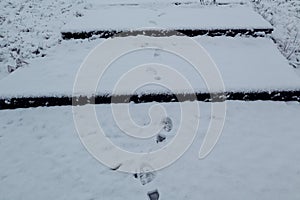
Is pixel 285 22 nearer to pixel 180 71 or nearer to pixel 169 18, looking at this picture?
pixel 169 18

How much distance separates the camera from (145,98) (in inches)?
142

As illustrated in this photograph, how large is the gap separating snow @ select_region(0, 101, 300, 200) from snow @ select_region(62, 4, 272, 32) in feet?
5.78

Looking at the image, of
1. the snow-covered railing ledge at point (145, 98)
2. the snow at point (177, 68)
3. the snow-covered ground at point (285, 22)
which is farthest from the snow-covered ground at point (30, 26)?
the snow-covered ground at point (285, 22)

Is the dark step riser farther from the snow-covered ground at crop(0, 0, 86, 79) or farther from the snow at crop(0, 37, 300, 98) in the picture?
the snow-covered ground at crop(0, 0, 86, 79)

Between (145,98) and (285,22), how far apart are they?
3.63 metres

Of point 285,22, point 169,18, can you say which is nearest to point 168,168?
point 169,18

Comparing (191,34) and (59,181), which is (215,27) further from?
(59,181)

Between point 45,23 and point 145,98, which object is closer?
point 145,98

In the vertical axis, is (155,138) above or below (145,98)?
below

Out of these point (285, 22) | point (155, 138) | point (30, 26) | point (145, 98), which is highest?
point (30, 26)

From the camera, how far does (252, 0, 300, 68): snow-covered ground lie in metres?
4.76

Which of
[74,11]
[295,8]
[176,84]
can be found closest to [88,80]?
[176,84]

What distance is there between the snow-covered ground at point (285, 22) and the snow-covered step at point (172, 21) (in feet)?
1.38

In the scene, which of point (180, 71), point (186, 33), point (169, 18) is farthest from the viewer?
point (169, 18)
